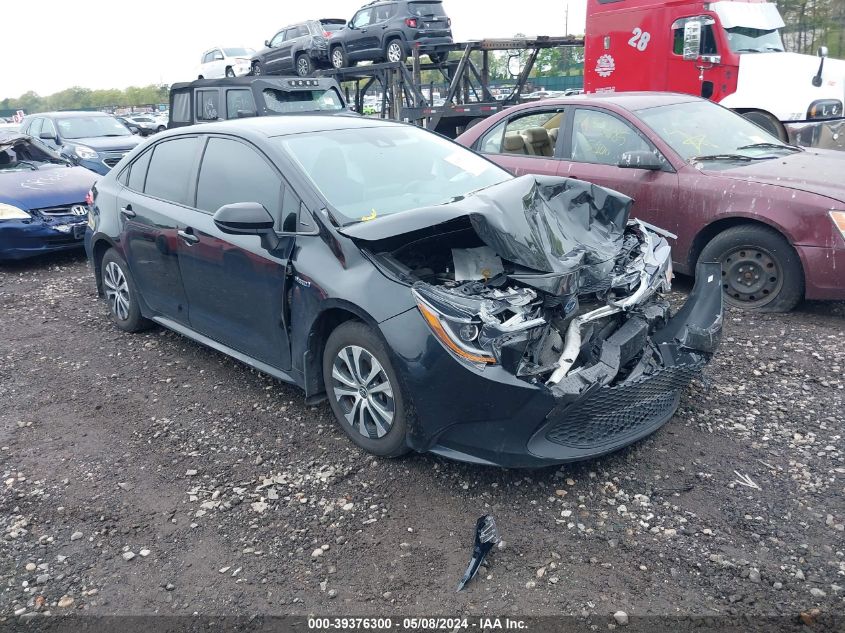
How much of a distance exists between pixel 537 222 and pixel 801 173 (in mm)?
2957

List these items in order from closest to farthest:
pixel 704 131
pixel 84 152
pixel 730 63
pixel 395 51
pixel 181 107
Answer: pixel 704 131, pixel 730 63, pixel 84 152, pixel 181 107, pixel 395 51

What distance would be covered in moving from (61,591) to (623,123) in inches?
204

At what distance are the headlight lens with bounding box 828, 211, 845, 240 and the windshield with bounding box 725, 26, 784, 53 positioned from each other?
6058 mm

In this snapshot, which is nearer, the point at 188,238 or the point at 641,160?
the point at 188,238

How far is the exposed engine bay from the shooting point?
295 cm

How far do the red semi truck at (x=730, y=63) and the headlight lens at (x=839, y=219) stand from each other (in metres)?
5.18

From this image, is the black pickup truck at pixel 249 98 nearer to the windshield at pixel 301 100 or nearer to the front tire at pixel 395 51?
the windshield at pixel 301 100

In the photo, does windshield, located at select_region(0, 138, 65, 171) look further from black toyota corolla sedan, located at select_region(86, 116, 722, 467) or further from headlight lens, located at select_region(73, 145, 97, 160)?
black toyota corolla sedan, located at select_region(86, 116, 722, 467)

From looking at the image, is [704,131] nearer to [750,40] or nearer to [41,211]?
[750,40]

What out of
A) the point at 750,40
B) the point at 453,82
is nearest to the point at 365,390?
the point at 750,40

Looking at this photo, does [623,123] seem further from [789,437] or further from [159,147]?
[159,147]

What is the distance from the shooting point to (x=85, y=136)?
45.5 ft

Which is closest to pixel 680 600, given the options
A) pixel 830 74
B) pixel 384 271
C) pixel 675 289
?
pixel 384 271

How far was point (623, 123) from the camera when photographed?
19.1ft
